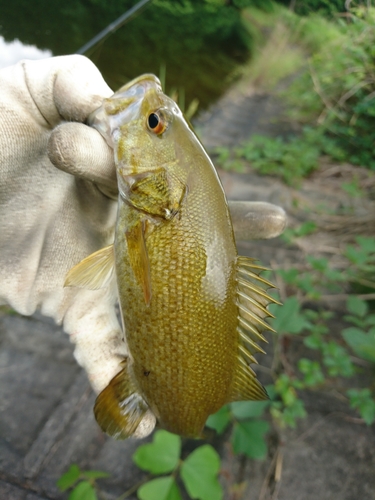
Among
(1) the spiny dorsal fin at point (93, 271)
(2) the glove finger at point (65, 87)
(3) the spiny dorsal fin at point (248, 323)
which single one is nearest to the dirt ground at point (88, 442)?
(3) the spiny dorsal fin at point (248, 323)

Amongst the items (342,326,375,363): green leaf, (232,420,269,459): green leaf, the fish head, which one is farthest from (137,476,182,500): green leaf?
the fish head

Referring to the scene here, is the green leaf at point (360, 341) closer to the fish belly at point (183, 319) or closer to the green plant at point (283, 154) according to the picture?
the fish belly at point (183, 319)

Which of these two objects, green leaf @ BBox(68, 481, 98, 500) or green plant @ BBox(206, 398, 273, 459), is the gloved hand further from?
green plant @ BBox(206, 398, 273, 459)

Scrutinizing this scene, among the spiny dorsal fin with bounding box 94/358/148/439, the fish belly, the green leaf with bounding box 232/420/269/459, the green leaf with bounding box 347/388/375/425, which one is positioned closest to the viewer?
the fish belly

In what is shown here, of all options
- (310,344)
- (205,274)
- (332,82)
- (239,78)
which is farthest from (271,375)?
(239,78)

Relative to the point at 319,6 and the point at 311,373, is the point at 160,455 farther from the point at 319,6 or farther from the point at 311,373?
the point at 319,6

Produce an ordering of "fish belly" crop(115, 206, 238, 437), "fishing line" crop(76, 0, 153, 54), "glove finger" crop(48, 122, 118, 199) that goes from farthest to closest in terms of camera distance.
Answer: "fishing line" crop(76, 0, 153, 54) → "fish belly" crop(115, 206, 238, 437) → "glove finger" crop(48, 122, 118, 199)
